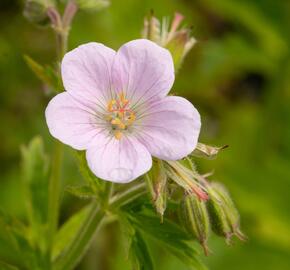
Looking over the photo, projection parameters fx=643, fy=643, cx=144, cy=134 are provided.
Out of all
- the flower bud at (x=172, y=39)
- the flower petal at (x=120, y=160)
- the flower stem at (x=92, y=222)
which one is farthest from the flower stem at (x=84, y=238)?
the flower bud at (x=172, y=39)

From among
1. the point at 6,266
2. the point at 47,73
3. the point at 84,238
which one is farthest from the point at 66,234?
the point at 47,73

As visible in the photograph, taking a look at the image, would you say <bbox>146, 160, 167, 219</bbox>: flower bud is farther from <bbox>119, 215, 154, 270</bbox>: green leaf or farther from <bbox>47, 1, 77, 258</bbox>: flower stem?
<bbox>47, 1, 77, 258</bbox>: flower stem

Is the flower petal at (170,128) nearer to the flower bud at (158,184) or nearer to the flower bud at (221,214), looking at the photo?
the flower bud at (158,184)

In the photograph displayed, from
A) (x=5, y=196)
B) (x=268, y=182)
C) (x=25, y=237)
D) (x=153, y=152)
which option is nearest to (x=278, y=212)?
(x=268, y=182)

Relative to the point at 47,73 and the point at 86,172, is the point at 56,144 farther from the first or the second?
the point at 86,172

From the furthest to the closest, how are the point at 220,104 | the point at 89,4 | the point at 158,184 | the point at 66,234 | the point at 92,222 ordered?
the point at 220,104, the point at 66,234, the point at 89,4, the point at 92,222, the point at 158,184

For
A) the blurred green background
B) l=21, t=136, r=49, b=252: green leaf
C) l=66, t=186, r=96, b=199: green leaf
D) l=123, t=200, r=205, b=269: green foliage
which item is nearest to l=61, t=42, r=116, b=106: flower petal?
l=66, t=186, r=96, b=199: green leaf
